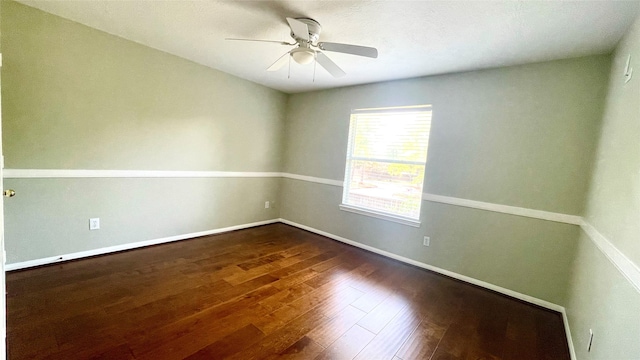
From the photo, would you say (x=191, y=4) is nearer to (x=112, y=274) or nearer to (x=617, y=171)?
(x=112, y=274)

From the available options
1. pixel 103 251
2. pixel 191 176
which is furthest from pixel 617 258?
pixel 103 251

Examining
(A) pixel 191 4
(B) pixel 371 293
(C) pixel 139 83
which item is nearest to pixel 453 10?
(A) pixel 191 4

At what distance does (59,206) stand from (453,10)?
12.5 feet

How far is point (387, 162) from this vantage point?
→ 3.49 m

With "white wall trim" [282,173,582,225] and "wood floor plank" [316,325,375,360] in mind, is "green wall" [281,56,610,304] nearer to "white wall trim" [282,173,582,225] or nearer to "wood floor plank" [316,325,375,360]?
"white wall trim" [282,173,582,225]

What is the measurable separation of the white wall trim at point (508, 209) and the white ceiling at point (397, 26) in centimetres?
140

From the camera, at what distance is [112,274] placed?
7.92 ft

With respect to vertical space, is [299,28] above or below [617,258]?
above

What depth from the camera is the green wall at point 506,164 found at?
2.28 meters

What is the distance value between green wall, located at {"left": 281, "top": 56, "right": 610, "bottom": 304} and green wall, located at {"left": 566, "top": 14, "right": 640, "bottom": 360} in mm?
196

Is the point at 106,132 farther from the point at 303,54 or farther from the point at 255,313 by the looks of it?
the point at 255,313

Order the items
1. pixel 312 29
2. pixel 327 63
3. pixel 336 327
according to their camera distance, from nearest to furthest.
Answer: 1. pixel 336 327
2. pixel 312 29
3. pixel 327 63

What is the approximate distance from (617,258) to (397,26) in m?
1.97

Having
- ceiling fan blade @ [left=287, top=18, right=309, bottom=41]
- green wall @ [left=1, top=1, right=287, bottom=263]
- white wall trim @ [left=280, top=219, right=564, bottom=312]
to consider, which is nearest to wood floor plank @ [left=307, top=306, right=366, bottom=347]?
white wall trim @ [left=280, top=219, right=564, bottom=312]
